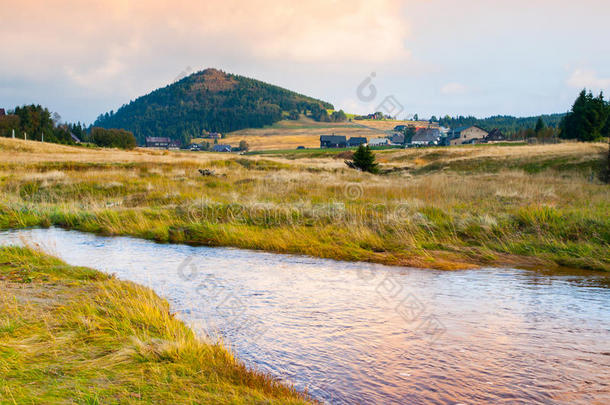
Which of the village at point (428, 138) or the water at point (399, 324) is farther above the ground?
the village at point (428, 138)

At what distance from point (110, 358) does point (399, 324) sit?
4.67m

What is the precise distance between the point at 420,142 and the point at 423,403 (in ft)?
505

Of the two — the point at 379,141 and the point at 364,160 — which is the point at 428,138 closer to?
the point at 379,141

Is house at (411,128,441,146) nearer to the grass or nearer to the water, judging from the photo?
the water

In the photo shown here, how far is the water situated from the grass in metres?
0.76

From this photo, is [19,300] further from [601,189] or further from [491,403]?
[601,189]

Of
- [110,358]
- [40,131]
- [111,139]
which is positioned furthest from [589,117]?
[40,131]

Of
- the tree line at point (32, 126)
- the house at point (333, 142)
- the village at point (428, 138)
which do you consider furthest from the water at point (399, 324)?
the house at point (333, 142)

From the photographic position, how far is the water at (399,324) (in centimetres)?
579

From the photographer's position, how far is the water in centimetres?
579

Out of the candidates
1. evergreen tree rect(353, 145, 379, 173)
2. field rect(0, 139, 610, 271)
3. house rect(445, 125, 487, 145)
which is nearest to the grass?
field rect(0, 139, 610, 271)

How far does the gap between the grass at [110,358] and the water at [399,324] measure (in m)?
0.76

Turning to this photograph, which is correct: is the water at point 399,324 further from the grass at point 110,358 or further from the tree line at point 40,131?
the tree line at point 40,131

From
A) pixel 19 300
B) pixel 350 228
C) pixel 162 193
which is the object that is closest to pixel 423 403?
pixel 19 300
